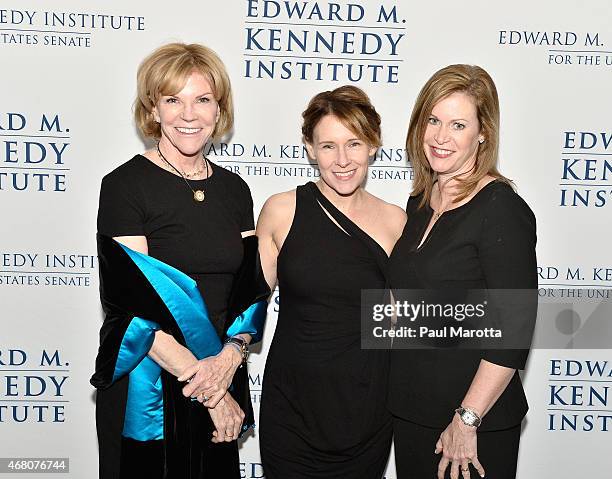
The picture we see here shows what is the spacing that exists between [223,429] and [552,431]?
1691mm

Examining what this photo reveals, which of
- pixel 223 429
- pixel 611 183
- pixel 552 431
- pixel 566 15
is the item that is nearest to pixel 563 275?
pixel 611 183

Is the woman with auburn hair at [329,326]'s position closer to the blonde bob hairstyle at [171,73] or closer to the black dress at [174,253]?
the black dress at [174,253]

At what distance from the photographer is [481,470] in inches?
71.1

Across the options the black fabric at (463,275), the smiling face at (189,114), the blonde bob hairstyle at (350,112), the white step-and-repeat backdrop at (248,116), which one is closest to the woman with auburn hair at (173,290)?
the smiling face at (189,114)

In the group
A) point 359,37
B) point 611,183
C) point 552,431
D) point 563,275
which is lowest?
point 552,431

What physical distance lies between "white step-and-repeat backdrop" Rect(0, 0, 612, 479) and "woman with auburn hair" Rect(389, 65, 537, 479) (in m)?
0.83

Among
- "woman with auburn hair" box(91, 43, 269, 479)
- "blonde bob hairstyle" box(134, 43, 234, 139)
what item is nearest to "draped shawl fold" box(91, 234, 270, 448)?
"woman with auburn hair" box(91, 43, 269, 479)

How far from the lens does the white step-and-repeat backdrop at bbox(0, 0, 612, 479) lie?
2615 mm

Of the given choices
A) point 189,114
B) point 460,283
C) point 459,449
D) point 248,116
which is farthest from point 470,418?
point 248,116

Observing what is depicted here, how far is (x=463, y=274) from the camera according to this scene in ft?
5.87

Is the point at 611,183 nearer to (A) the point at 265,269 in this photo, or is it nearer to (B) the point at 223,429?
(A) the point at 265,269

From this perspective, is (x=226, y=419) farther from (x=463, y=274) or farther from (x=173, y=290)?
(x=463, y=274)

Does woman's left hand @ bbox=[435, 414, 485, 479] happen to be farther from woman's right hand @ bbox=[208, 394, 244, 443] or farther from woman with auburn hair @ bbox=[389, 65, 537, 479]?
woman's right hand @ bbox=[208, 394, 244, 443]

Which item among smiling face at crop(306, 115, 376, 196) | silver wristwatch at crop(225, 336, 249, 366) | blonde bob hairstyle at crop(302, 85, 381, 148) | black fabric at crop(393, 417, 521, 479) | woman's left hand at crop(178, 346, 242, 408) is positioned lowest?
black fabric at crop(393, 417, 521, 479)
